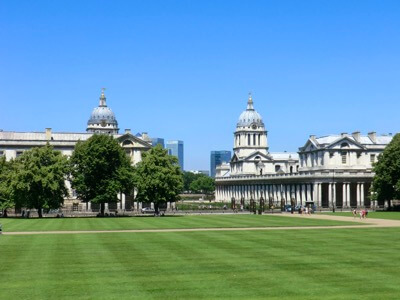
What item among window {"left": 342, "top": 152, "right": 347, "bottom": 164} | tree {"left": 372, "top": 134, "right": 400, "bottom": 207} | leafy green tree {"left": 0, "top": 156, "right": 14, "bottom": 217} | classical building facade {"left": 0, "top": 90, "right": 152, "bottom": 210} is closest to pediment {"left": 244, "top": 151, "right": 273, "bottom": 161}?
window {"left": 342, "top": 152, "right": 347, "bottom": 164}

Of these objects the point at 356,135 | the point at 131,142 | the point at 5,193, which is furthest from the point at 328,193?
the point at 5,193

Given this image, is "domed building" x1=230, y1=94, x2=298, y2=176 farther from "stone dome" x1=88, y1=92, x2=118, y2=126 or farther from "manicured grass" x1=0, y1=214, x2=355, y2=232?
"manicured grass" x1=0, y1=214, x2=355, y2=232

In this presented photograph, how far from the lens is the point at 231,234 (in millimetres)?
47812

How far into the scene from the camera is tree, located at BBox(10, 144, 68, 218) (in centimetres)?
7812

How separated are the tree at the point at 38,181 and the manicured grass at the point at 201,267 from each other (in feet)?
114

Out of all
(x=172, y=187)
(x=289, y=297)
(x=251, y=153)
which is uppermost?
(x=251, y=153)

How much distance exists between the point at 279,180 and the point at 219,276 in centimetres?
12036

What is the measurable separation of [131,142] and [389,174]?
169ft

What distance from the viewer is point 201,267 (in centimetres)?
2930

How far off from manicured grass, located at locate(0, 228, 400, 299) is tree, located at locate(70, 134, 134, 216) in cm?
3950

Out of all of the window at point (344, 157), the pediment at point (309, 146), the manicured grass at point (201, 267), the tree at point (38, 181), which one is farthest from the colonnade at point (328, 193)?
the manicured grass at point (201, 267)

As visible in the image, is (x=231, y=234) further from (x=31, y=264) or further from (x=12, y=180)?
(x=12, y=180)

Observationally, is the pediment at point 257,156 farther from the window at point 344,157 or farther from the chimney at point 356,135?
the window at point 344,157

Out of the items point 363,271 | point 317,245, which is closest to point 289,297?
point 363,271
